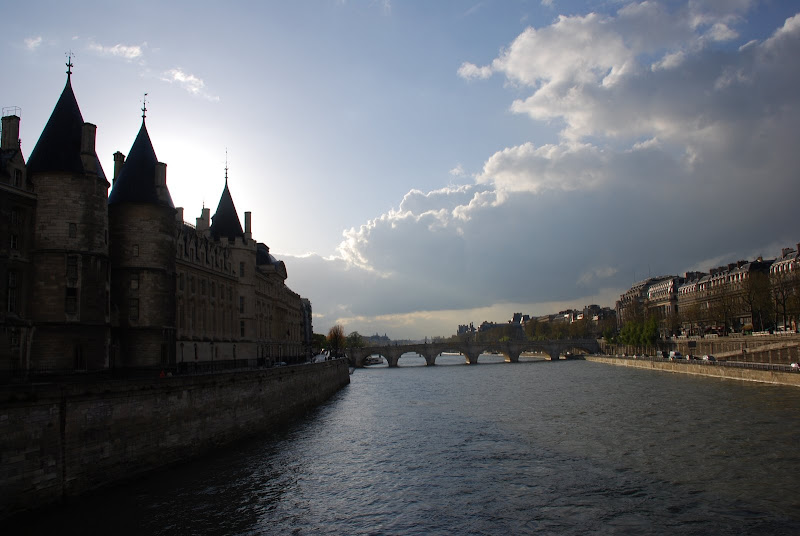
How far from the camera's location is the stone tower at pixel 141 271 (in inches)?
1276

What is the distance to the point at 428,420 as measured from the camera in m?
41.2

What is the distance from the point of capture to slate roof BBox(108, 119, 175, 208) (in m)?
33.5

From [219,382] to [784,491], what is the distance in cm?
2412

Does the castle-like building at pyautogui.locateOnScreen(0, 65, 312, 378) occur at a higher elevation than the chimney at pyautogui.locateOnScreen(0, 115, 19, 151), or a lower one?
lower

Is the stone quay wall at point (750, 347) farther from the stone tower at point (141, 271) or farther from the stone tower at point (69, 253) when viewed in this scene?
the stone tower at point (69, 253)

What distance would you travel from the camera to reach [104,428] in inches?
832

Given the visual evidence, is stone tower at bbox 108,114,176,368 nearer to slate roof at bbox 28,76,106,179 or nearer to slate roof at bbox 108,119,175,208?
slate roof at bbox 108,119,175,208

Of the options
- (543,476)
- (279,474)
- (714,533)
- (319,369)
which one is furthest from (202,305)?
(714,533)

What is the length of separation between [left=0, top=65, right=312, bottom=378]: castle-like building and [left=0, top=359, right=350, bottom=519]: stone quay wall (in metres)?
4.94

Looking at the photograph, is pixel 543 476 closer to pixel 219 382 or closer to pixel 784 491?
pixel 784 491

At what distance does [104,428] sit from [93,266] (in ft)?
32.0

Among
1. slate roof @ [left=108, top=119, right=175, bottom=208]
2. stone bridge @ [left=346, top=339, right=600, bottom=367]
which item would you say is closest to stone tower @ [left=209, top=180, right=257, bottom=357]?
slate roof @ [left=108, top=119, right=175, bottom=208]

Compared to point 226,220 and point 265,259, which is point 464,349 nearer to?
point 265,259

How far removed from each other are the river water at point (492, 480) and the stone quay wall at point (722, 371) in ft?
33.8
